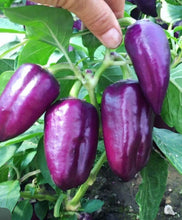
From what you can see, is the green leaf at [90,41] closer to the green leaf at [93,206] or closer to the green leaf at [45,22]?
the green leaf at [45,22]

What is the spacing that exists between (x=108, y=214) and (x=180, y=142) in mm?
506

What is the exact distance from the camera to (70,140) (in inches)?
21.1

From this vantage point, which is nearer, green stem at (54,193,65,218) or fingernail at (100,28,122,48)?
fingernail at (100,28,122,48)

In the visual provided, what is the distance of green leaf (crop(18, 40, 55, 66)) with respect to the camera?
67 cm

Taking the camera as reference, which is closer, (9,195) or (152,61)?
(152,61)

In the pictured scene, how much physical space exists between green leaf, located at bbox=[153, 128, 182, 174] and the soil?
0.47 m

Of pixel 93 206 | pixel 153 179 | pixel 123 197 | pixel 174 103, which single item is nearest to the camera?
pixel 174 103

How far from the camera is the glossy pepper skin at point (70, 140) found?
0.54 metres

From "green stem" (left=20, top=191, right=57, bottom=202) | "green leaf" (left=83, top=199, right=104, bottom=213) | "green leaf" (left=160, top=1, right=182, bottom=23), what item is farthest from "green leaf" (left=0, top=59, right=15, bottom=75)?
"green leaf" (left=160, top=1, right=182, bottom=23)

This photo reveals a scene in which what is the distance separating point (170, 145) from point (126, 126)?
21 cm

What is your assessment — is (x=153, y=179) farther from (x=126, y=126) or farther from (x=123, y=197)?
(x=123, y=197)

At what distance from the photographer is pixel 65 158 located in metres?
0.54

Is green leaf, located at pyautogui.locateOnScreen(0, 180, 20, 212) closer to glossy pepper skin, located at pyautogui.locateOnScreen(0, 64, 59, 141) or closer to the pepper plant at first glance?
the pepper plant

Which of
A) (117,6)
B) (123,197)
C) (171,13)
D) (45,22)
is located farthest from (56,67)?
(171,13)
